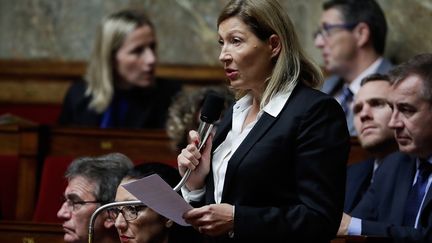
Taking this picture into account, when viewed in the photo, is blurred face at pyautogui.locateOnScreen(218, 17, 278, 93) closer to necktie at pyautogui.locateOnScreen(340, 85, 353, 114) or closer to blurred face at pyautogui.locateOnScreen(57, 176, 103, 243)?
blurred face at pyautogui.locateOnScreen(57, 176, 103, 243)

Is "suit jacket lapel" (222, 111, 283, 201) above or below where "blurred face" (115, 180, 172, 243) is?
above

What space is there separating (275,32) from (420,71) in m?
0.84

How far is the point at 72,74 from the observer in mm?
5574

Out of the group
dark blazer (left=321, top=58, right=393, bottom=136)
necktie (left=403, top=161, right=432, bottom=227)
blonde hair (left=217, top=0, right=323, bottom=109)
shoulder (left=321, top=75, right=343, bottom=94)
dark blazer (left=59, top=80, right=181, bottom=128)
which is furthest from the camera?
dark blazer (left=59, top=80, right=181, bottom=128)

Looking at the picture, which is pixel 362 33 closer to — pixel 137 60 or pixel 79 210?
pixel 137 60

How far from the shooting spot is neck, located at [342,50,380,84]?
459 centimetres

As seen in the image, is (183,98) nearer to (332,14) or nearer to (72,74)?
(332,14)

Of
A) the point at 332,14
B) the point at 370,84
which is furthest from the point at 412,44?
the point at 370,84

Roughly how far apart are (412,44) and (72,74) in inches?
72.8

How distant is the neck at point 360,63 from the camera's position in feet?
15.0

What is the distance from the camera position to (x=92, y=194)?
Result: 10.9 feet

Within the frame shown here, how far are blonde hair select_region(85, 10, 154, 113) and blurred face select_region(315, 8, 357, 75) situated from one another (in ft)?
2.72

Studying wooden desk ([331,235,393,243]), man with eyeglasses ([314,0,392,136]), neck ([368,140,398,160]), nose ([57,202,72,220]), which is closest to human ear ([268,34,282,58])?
wooden desk ([331,235,393,243])

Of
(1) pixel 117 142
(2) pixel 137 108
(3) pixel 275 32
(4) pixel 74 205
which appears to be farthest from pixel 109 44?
(3) pixel 275 32
